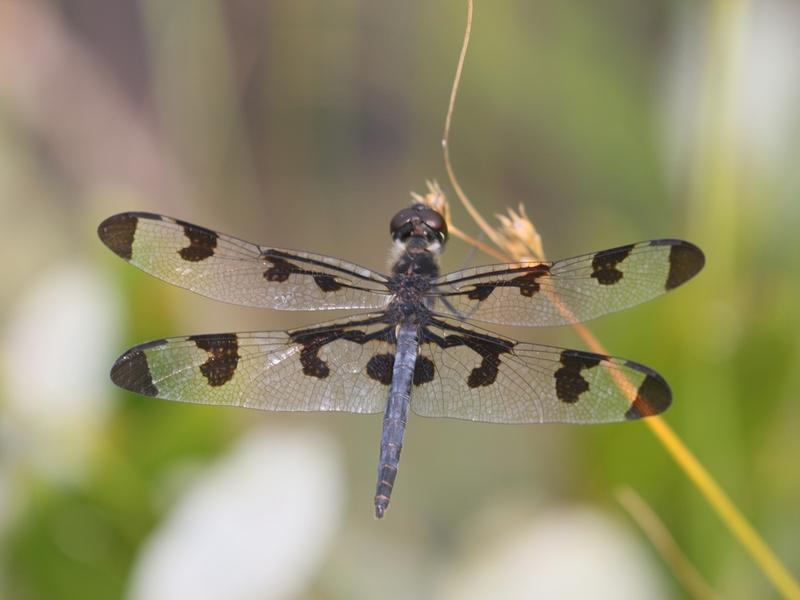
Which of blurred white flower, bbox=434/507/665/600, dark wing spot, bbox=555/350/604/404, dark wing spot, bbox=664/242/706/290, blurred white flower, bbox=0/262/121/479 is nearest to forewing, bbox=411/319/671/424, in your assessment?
dark wing spot, bbox=555/350/604/404

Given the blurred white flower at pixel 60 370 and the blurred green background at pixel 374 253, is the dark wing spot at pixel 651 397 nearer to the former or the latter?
the blurred green background at pixel 374 253

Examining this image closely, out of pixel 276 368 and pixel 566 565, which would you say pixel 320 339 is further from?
pixel 566 565

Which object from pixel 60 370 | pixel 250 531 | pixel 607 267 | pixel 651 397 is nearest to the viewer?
pixel 651 397

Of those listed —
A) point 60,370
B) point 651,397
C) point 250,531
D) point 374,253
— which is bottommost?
point 250,531

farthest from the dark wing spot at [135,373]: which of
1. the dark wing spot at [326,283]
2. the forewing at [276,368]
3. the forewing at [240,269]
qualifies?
the dark wing spot at [326,283]

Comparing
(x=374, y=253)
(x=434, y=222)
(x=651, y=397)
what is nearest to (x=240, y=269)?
(x=434, y=222)

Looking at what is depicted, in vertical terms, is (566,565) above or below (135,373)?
below

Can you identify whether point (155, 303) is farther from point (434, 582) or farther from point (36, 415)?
point (434, 582)

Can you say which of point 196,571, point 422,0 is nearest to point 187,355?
point 196,571
